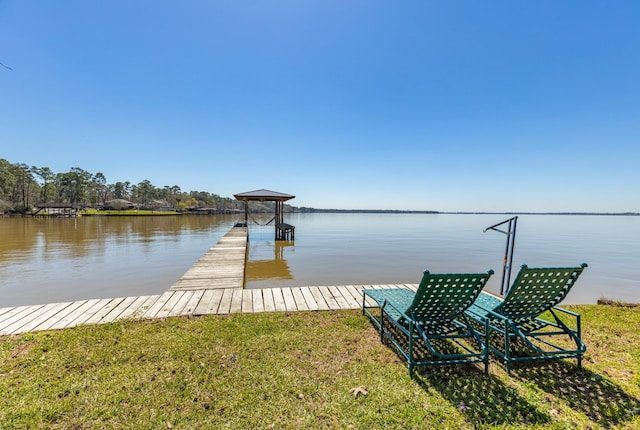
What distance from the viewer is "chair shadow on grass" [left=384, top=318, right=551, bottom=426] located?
82.3 inches

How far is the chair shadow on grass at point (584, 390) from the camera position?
2131mm

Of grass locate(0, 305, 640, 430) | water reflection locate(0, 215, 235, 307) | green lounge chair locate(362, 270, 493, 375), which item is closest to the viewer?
grass locate(0, 305, 640, 430)

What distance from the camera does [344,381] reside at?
252cm

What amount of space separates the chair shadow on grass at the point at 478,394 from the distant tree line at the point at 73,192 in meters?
73.6

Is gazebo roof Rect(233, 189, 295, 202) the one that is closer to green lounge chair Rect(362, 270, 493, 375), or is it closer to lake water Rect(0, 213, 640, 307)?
lake water Rect(0, 213, 640, 307)

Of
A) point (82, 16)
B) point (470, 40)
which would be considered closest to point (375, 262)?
point (470, 40)

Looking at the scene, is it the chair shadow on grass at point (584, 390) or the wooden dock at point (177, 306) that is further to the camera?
the wooden dock at point (177, 306)

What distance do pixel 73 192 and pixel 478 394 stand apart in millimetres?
87054

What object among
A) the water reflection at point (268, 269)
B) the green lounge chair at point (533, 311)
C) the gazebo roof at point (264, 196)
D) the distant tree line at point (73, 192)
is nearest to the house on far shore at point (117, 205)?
the distant tree line at point (73, 192)

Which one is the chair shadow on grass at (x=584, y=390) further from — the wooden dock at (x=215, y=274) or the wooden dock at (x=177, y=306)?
the wooden dock at (x=215, y=274)

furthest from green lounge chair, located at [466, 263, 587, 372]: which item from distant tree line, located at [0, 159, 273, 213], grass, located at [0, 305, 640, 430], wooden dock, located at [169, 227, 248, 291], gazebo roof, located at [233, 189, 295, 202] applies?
distant tree line, located at [0, 159, 273, 213]

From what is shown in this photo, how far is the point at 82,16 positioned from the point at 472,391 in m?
13.9

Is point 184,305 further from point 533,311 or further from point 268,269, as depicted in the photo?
point 268,269

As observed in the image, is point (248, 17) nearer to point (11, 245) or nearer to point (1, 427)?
point (1, 427)
